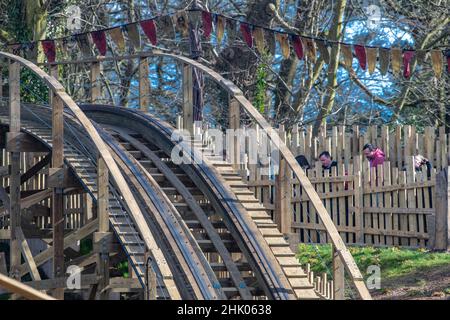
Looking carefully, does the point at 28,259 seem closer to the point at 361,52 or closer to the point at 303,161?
the point at 303,161

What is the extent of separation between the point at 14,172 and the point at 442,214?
6689mm

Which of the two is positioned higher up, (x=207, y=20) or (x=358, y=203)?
(x=207, y=20)

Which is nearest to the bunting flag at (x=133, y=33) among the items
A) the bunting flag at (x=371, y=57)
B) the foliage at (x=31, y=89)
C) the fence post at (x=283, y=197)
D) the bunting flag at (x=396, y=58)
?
the bunting flag at (x=371, y=57)

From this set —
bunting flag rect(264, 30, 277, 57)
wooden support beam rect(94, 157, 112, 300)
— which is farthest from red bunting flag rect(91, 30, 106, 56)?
wooden support beam rect(94, 157, 112, 300)

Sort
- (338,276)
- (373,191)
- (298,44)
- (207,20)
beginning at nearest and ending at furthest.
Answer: (338,276)
(298,44)
(373,191)
(207,20)

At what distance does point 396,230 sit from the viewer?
16.4 metres

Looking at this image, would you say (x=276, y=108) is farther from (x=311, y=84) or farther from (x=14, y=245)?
(x=14, y=245)

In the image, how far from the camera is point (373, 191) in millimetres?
16844

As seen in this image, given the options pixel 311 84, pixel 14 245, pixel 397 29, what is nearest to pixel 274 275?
pixel 14 245

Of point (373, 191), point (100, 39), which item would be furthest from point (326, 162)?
point (100, 39)

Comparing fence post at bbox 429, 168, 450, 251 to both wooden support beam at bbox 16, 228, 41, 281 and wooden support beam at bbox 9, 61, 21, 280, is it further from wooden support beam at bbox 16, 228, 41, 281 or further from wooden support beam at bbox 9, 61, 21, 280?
wooden support beam at bbox 9, 61, 21, 280

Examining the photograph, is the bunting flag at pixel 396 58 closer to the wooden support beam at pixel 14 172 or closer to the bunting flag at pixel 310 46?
the bunting flag at pixel 310 46

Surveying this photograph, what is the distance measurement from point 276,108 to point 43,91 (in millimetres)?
6199

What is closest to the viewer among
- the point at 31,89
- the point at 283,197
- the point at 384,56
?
the point at 283,197
